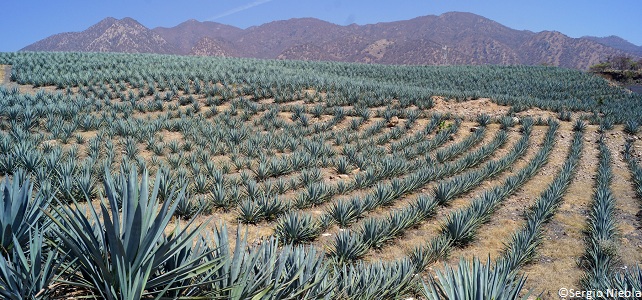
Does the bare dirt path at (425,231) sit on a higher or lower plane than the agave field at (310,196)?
lower

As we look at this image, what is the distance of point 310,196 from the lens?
5.59m

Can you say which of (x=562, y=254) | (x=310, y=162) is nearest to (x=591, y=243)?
(x=562, y=254)

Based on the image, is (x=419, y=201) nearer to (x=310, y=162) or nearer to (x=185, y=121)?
(x=310, y=162)

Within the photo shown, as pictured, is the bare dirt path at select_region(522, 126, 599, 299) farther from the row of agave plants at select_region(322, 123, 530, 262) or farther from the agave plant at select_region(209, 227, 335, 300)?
the agave plant at select_region(209, 227, 335, 300)

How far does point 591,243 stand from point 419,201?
7.15 ft

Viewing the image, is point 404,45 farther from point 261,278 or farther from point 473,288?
point 261,278

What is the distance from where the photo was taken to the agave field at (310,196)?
199 centimetres

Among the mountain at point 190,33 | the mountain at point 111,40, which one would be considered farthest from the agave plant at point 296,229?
the mountain at point 190,33

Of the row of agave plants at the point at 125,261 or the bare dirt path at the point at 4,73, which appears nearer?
the row of agave plants at the point at 125,261

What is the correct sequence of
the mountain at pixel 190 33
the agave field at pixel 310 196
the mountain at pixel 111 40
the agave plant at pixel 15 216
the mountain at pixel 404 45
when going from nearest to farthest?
the agave field at pixel 310 196 < the agave plant at pixel 15 216 < the mountain at pixel 404 45 < the mountain at pixel 111 40 < the mountain at pixel 190 33

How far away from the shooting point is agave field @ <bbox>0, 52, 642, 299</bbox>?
6.54 ft

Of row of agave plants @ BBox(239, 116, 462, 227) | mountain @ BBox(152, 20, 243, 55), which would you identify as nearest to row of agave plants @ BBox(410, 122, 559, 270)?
row of agave plants @ BBox(239, 116, 462, 227)

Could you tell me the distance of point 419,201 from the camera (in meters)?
5.38

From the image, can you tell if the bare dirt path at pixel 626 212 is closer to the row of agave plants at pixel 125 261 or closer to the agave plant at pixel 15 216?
the row of agave plants at pixel 125 261
